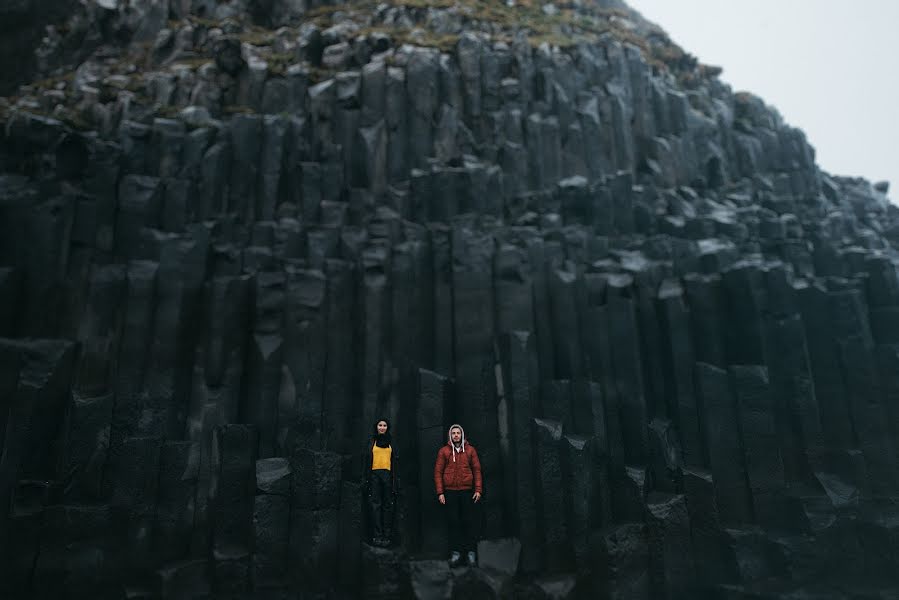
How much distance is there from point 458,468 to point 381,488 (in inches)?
43.6

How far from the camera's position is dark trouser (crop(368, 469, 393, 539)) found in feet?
26.1

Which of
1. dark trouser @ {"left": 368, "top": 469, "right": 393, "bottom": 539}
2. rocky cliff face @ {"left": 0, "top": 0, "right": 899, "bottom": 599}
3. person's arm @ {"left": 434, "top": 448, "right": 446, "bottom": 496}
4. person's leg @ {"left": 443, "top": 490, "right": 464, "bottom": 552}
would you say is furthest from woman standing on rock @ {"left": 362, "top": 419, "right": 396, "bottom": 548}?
person's leg @ {"left": 443, "top": 490, "right": 464, "bottom": 552}

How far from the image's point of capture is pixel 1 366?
8555 mm

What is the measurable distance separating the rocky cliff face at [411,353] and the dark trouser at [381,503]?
30 cm

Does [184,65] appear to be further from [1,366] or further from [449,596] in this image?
[449,596]

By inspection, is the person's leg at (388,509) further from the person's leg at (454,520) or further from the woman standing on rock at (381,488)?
the person's leg at (454,520)

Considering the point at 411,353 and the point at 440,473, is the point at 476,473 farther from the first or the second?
the point at 411,353

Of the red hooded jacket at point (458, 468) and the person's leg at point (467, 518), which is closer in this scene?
the red hooded jacket at point (458, 468)

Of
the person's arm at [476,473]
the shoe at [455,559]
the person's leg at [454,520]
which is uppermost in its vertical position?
the person's arm at [476,473]

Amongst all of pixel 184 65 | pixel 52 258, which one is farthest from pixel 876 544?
pixel 184 65

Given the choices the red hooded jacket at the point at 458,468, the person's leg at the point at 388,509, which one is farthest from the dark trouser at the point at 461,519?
the person's leg at the point at 388,509

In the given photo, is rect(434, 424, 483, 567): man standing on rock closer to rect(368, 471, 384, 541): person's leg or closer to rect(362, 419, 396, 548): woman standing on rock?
rect(362, 419, 396, 548): woman standing on rock

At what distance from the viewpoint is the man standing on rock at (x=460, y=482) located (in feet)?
26.2

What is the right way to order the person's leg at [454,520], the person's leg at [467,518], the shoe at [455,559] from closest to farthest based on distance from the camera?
the shoe at [455,559], the person's leg at [467,518], the person's leg at [454,520]
